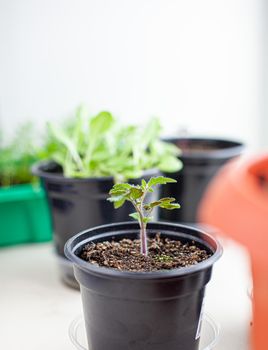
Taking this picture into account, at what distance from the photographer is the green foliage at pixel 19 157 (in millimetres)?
1198

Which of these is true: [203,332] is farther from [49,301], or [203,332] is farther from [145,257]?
[49,301]

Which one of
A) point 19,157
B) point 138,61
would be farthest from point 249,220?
point 138,61

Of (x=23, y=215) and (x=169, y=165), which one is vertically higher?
(x=169, y=165)

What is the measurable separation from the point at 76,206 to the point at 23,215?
0.25 m

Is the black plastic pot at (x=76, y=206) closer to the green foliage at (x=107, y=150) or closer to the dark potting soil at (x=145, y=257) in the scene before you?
the green foliage at (x=107, y=150)

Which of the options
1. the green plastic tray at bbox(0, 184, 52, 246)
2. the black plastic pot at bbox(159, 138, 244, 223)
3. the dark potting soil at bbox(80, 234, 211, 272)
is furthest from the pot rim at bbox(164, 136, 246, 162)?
the dark potting soil at bbox(80, 234, 211, 272)

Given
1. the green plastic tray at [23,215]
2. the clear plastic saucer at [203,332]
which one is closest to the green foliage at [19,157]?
the green plastic tray at [23,215]

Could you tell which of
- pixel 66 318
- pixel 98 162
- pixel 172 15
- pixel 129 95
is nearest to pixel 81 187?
pixel 98 162

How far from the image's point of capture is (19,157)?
4.00 feet

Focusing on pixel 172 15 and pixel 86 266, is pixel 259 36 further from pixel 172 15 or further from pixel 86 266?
pixel 86 266

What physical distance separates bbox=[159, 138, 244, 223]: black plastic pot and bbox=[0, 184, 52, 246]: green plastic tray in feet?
0.90

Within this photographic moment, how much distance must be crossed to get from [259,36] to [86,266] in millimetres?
1051

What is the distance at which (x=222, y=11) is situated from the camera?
4.69 ft

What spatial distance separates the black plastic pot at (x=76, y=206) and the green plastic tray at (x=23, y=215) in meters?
0.13
